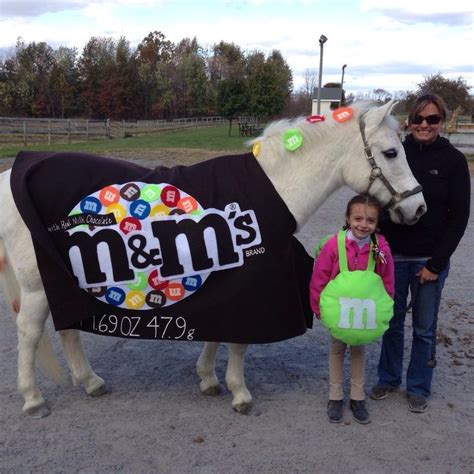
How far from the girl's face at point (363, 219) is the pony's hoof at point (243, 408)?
138 centimetres

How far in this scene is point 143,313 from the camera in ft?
10.8

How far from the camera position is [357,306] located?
309 cm

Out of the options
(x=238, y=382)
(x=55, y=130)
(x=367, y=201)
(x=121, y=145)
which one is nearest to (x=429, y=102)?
(x=367, y=201)

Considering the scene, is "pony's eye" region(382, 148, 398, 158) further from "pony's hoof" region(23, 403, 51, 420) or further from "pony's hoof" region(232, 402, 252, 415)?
"pony's hoof" region(23, 403, 51, 420)

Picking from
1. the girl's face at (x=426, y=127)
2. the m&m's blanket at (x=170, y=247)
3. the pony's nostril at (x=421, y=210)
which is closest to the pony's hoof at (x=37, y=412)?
the m&m's blanket at (x=170, y=247)

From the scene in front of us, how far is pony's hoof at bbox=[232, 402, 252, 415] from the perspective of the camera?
3.44 m

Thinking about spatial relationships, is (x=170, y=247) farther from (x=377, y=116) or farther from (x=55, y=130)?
(x=55, y=130)

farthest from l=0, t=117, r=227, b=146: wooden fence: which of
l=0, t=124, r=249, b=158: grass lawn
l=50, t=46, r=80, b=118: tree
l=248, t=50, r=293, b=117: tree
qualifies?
l=50, t=46, r=80, b=118: tree

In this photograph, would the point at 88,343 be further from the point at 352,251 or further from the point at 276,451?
the point at 352,251

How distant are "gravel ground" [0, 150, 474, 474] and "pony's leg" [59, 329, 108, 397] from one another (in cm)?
8

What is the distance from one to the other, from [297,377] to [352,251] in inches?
50.3

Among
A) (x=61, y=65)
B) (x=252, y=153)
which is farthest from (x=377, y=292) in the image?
(x=61, y=65)

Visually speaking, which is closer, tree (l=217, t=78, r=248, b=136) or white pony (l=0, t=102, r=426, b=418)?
white pony (l=0, t=102, r=426, b=418)

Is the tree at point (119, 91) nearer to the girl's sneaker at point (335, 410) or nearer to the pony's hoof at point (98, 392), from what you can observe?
the pony's hoof at point (98, 392)
